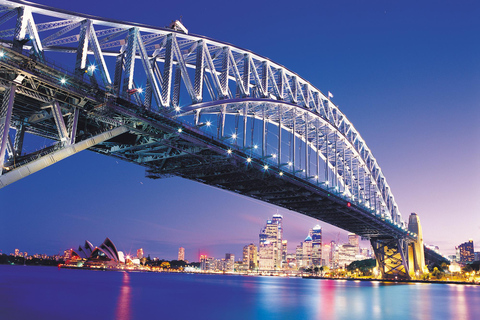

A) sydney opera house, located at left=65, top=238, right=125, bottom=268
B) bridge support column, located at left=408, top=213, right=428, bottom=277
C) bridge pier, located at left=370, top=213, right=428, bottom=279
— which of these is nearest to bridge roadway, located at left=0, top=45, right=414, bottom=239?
bridge pier, located at left=370, top=213, right=428, bottom=279

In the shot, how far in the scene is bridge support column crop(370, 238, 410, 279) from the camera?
92938 mm

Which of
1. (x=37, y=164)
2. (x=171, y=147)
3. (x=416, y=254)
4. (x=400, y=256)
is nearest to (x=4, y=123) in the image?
(x=37, y=164)

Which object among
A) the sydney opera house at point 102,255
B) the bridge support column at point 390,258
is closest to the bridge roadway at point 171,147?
the bridge support column at point 390,258

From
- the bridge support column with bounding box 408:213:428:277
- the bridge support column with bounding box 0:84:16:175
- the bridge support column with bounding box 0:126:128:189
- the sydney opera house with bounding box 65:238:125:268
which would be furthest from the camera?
the sydney opera house with bounding box 65:238:125:268

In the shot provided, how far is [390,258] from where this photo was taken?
96062 millimetres

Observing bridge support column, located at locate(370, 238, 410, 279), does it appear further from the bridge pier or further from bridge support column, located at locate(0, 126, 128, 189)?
bridge support column, located at locate(0, 126, 128, 189)

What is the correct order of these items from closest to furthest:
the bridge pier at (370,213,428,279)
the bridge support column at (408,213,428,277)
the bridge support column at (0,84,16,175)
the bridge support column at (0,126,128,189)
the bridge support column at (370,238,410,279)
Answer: the bridge support column at (0,84,16,175) < the bridge support column at (0,126,128,189) < the bridge pier at (370,213,428,279) < the bridge support column at (370,238,410,279) < the bridge support column at (408,213,428,277)

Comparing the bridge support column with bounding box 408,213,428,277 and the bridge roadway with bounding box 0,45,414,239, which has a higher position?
the bridge roadway with bounding box 0,45,414,239

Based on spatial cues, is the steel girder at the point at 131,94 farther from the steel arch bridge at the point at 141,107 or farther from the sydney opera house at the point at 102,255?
the sydney opera house at the point at 102,255

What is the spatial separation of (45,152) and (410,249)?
95746 mm

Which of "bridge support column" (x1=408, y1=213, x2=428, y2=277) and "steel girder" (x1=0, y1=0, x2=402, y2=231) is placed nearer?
"steel girder" (x1=0, y1=0, x2=402, y2=231)

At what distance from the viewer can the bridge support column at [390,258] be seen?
92938 millimetres

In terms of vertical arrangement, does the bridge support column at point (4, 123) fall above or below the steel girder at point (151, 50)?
below

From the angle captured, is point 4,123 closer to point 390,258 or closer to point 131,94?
point 131,94
